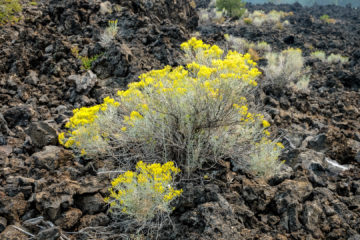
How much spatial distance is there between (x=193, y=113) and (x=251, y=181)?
42.7 inches

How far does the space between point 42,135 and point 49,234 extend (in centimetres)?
184

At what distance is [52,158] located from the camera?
10.8 ft

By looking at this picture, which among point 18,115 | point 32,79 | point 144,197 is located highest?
point 32,79

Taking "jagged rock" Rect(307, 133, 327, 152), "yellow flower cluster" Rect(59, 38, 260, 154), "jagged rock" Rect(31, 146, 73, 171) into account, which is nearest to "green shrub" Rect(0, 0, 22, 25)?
"jagged rock" Rect(31, 146, 73, 171)

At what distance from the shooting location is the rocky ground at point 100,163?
8.35 ft

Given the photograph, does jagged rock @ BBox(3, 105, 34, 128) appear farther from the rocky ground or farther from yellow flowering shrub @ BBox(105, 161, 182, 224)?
yellow flowering shrub @ BBox(105, 161, 182, 224)

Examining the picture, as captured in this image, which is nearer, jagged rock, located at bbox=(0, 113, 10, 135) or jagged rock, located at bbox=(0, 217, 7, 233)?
jagged rock, located at bbox=(0, 217, 7, 233)

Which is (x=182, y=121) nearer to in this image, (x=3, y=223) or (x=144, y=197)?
(x=144, y=197)

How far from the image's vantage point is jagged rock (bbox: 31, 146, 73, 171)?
3.21 m

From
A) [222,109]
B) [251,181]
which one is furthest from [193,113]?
[251,181]

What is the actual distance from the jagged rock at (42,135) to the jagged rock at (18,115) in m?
0.82

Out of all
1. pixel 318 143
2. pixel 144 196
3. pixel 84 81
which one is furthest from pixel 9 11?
pixel 318 143

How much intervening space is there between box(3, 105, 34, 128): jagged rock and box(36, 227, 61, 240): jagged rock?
2.74 meters

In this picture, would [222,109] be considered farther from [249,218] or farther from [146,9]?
[146,9]
